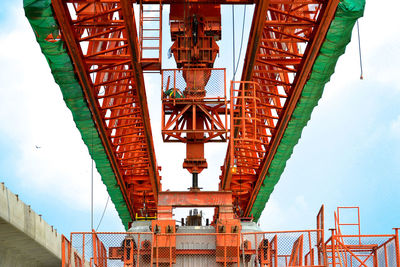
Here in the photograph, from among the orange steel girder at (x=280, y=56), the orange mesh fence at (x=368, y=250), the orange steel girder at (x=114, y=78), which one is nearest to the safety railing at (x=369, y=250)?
the orange mesh fence at (x=368, y=250)


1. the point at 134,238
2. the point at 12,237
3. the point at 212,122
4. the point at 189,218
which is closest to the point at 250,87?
the point at 212,122

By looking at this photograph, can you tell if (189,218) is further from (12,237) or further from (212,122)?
(12,237)

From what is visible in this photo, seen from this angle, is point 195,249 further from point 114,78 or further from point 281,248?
point 114,78

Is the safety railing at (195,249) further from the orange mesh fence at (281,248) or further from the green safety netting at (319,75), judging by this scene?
the green safety netting at (319,75)

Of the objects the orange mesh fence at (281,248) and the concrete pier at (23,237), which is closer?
the orange mesh fence at (281,248)

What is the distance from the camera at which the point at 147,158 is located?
3559 cm

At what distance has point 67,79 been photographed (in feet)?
87.6

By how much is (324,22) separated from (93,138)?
38.2 feet

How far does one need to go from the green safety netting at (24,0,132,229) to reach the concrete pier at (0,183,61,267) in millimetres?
3709

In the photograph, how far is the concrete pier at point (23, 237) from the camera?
2578 centimetres

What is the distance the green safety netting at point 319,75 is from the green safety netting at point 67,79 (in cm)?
756

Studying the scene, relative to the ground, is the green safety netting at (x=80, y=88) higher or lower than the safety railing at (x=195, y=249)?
higher

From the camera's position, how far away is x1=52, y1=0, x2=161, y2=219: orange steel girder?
24453mm

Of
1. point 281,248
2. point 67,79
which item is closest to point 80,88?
point 67,79
